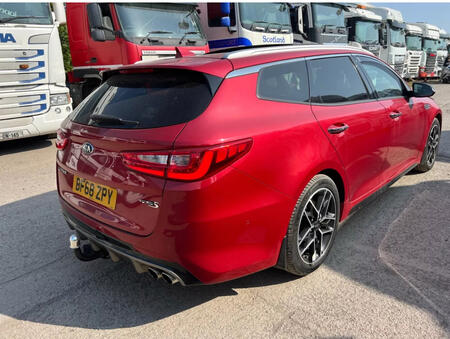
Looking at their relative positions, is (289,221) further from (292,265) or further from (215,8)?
(215,8)

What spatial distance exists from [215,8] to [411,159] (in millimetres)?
5134

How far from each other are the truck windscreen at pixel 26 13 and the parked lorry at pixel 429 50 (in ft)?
69.3

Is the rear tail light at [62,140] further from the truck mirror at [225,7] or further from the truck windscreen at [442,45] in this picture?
the truck windscreen at [442,45]

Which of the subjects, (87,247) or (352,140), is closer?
(87,247)

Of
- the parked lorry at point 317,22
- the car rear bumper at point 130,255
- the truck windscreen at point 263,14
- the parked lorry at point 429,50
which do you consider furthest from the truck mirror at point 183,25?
the parked lorry at point 429,50

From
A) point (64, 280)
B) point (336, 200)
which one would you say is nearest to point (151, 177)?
point (64, 280)

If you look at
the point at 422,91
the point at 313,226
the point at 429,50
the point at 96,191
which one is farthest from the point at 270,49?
the point at 429,50

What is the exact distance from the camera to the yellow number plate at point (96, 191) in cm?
231

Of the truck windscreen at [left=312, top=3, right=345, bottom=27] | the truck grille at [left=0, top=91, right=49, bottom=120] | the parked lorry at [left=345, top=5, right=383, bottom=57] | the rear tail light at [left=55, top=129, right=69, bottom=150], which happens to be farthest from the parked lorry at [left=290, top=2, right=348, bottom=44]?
the rear tail light at [left=55, top=129, right=69, bottom=150]

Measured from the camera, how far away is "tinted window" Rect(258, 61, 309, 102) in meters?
2.52

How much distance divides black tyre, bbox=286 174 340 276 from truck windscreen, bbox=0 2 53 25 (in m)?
5.53

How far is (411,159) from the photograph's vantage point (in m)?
4.41

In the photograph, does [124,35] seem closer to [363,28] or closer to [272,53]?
[272,53]

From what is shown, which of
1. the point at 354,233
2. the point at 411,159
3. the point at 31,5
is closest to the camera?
the point at 354,233
